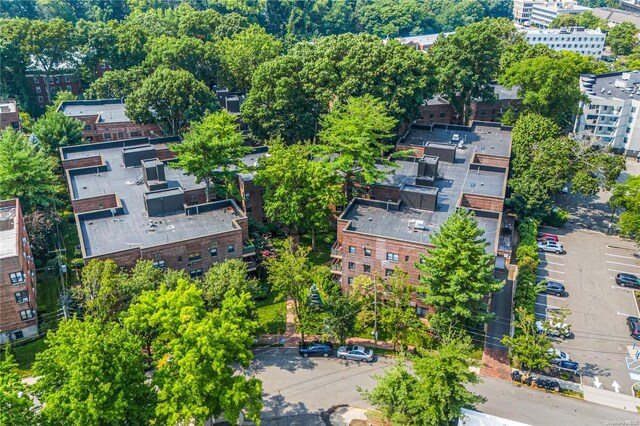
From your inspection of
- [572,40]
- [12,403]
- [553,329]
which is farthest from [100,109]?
[572,40]

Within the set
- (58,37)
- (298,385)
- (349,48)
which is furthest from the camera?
(58,37)

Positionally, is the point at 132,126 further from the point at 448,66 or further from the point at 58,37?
the point at 448,66

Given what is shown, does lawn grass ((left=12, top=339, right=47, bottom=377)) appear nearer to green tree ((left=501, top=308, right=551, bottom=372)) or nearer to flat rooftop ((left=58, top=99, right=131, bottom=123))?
green tree ((left=501, top=308, right=551, bottom=372))

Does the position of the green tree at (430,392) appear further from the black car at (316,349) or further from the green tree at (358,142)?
the green tree at (358,142)

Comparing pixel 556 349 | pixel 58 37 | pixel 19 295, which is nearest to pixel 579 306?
pixel 556 349

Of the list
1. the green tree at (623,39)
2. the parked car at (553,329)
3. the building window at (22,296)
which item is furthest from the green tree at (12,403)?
the green tree at (623,39)

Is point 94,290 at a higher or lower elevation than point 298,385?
higher
